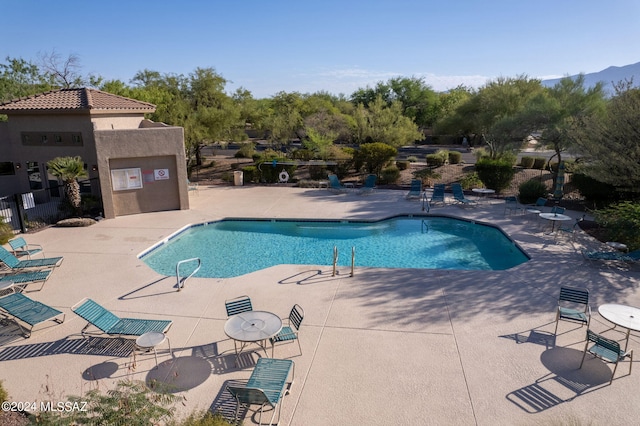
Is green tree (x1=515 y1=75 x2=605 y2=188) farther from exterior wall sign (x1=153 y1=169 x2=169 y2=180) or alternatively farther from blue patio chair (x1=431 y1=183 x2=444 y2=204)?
exterior wall sign (x1=153 y1=169 x2=169 y2=180)

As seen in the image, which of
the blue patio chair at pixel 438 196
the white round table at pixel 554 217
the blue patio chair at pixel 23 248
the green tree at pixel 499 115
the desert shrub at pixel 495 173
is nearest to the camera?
the blue patio chair at pixel 23 248

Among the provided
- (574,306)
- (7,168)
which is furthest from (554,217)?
(7,168)

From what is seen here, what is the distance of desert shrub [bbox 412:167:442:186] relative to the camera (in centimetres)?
2365

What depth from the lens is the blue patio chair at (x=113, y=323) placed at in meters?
7.88

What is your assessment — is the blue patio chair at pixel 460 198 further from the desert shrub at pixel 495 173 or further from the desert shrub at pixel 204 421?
the desert shrub at pixel 204 421

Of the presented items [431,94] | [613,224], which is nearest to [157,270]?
[613,224]

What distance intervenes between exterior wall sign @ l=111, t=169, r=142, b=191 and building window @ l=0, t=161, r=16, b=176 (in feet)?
22.8

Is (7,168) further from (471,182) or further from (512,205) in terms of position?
(512,205)

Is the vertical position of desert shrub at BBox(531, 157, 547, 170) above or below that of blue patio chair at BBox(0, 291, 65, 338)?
above

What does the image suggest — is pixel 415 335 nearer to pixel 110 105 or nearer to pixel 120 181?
pixel 120 181

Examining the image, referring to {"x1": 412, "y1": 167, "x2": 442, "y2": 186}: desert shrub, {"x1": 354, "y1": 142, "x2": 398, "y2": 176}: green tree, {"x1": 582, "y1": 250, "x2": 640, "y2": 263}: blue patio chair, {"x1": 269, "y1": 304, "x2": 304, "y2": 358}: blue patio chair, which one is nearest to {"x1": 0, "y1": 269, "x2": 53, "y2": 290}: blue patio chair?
{"x1": 269, "y1": 304, "x2": 304, "y2": 358}: blue patio chair

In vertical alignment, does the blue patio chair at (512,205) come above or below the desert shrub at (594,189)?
below

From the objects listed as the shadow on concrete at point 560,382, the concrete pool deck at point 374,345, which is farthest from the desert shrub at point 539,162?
the shadow on concrete at point 560,382

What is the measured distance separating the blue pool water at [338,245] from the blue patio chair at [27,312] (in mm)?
3942
